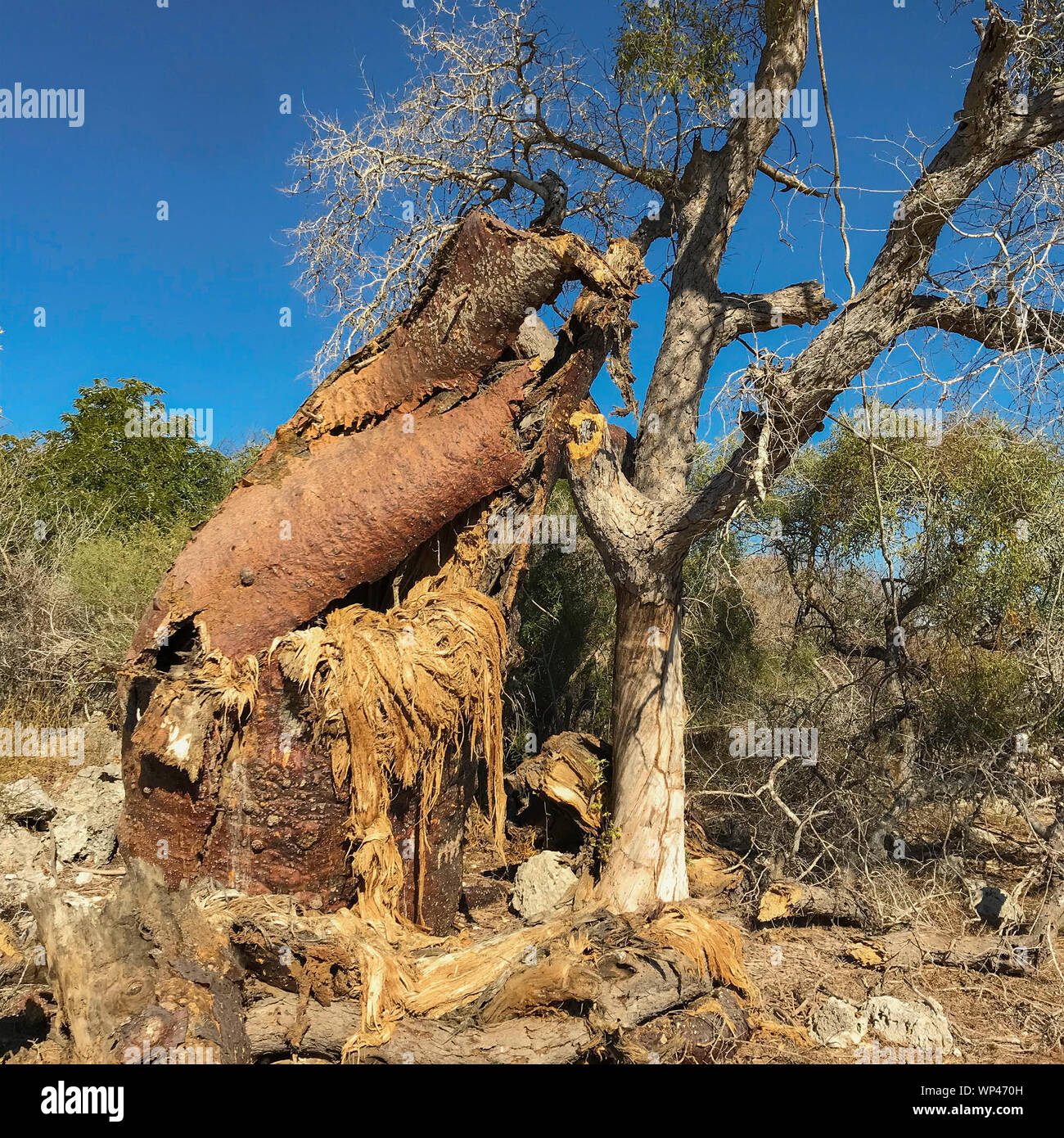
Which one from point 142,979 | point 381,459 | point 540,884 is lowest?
point 540,884

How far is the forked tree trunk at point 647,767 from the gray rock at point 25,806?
3924 mm

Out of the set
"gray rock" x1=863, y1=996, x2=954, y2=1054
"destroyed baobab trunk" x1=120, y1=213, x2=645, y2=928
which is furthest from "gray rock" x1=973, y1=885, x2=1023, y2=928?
"destroyed baobab trunk" x1=120, y1=213, x2=645, y2=928

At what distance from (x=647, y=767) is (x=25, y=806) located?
4288mm

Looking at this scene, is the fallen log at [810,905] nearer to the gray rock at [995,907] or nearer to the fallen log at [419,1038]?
the gray rock at [995,907]

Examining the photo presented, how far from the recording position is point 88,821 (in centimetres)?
571

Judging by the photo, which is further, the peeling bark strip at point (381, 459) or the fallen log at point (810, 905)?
the fallen log at point (810, 905)

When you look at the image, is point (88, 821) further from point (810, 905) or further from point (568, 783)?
point (810, 905)

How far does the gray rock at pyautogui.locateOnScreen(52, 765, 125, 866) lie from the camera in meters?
5.49

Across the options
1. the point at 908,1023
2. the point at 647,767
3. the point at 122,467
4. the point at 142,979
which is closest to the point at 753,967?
the point at 908,1023

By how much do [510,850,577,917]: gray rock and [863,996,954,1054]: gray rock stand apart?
Result: 2.01m

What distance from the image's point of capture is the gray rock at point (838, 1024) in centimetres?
408

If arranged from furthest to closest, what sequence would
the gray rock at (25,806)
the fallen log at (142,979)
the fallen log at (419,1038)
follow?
the gray rock at (25,806) < the fallen log at (419,1038) < the fallen log at (142,979)

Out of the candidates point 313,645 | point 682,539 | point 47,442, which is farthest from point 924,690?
point 47,442

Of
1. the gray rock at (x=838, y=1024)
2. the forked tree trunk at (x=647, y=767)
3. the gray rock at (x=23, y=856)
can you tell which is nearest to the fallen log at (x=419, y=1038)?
the gray rock at (x=838, y=1024)
